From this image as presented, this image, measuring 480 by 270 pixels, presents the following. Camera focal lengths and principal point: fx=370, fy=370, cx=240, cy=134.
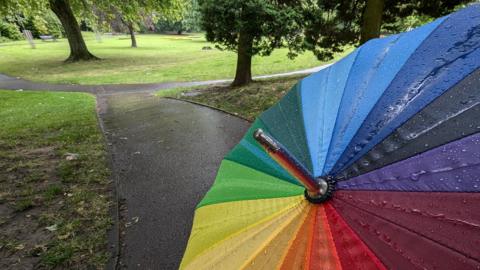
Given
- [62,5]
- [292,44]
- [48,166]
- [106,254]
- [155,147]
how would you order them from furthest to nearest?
[62,5]
[292,44]
[155,147]
[48,166]
[106,254]

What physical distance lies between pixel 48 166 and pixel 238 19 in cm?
572

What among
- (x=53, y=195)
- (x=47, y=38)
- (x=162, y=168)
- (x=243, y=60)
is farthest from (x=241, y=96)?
(x=47, y=38)

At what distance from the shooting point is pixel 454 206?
110cm

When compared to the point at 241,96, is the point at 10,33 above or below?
below

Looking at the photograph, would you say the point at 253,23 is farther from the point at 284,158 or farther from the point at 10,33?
the point at 10,33

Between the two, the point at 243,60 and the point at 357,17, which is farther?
the point at 243,60

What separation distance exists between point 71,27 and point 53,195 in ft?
74.5

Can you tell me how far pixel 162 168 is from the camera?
5.85 meters

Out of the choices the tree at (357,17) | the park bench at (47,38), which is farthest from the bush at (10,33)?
the tree at (357,17)

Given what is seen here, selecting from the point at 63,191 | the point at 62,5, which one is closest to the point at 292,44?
the point at 63,191

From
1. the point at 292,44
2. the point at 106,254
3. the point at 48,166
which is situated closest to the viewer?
the point at 106,254

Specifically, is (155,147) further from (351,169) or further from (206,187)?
(351,169)

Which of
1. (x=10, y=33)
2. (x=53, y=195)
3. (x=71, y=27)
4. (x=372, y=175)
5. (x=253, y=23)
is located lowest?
(x=10, y=33)

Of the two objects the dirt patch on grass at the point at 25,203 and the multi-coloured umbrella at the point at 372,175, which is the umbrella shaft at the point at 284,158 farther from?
the dirt patch on grass at the point at 25,203
